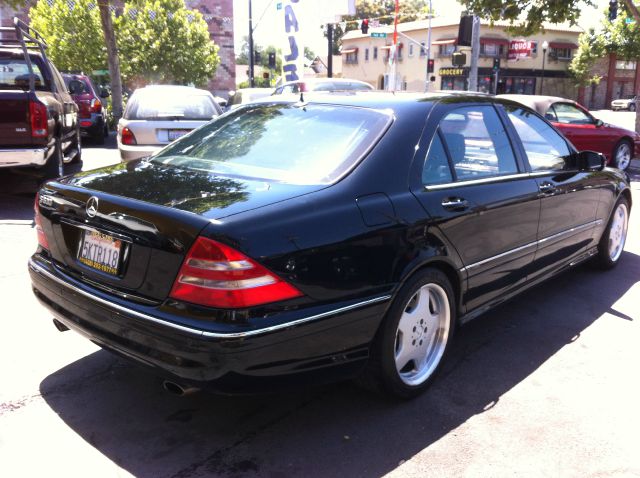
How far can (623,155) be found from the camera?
12898mm

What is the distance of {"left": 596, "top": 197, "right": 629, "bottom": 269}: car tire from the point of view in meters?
5.52

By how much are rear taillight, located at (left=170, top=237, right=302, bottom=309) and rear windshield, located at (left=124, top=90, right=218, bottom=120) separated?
22.8 feet

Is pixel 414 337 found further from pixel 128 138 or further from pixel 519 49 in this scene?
pixel 519 49

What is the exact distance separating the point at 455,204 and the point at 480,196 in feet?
0.98

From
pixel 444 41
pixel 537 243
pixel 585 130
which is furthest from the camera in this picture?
pixel 444 41

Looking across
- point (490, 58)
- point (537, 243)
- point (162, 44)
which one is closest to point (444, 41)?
point (490, 58)

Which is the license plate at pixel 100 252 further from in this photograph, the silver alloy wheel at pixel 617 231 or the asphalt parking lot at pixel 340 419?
the silver alloy wheel at pixel 617 231

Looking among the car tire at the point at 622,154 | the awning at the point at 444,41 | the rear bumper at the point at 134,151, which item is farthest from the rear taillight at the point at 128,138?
the awning at the point at 444,41

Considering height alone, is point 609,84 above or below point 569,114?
above

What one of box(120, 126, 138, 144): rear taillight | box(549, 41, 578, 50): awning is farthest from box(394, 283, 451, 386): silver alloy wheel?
box(549, 41, 578, 50): awning

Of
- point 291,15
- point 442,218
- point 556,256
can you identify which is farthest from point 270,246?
point 291,15

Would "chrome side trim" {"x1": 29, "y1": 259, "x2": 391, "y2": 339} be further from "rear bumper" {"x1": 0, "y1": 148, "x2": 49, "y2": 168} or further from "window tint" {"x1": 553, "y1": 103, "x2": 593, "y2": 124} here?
"window tint" {"x1": 553, "y1": 103, "x2": 593, "y2": 124}

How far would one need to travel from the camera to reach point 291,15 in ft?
74.7

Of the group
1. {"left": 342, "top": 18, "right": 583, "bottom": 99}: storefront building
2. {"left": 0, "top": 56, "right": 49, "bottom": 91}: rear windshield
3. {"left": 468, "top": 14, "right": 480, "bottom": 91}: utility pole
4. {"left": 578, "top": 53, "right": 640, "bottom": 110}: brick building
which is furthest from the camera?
{"left": 578, "top": 53, "right": 640, "bottom": 110}: brick building
